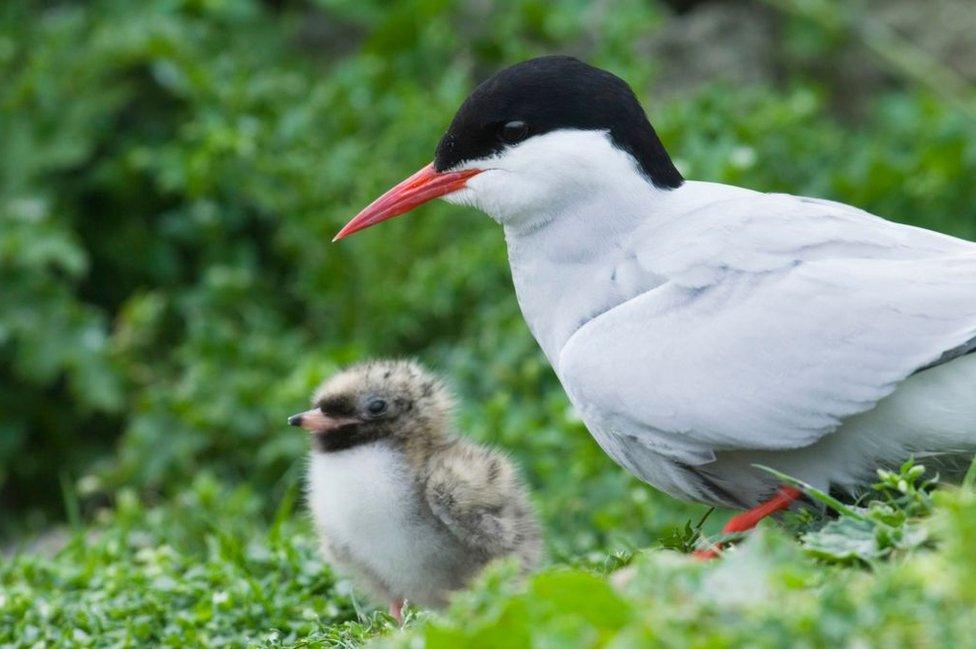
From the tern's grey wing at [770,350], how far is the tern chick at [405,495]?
59 centimetres

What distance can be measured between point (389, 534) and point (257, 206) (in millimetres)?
3913

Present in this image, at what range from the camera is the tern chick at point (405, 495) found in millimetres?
4359

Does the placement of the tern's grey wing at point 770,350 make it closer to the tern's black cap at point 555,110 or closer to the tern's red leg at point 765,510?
the tern's red leg at point 765,510

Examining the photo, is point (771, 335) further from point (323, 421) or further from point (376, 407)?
point (323, 421)

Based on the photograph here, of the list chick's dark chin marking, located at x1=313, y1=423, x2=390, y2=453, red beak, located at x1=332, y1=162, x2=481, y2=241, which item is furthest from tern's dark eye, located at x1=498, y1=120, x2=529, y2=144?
chick's dark chin marking, located at x1=313, y1=423, x2=390, y2=453

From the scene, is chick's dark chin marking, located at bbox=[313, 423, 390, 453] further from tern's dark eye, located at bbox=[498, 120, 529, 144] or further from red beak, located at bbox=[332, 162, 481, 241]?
tern's dark eye, located at bbox=[498, 120, 529, 144]

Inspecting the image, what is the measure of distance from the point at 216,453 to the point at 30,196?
1.76 metres

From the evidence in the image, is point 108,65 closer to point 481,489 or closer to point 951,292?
point 481,489

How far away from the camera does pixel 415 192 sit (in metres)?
4.54

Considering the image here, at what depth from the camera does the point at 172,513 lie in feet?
20.0

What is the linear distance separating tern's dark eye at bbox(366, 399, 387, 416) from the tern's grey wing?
0.86m

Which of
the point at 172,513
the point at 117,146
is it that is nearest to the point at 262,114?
the point at 117,146

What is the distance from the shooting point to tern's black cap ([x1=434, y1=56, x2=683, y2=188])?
427 cm

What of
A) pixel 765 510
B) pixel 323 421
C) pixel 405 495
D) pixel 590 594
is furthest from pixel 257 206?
pixel 590 594
